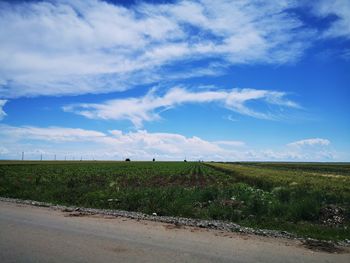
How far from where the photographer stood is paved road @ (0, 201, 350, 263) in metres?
7.64

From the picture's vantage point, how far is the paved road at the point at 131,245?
7645mm

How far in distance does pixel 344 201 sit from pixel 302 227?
615cm

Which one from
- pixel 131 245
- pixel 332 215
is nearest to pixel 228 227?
pixel 131 245

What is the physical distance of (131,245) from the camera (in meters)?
8.77

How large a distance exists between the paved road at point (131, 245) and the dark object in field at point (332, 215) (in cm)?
557

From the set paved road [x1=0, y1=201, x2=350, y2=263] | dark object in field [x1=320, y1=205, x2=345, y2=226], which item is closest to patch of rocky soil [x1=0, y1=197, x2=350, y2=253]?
paved road [x1=0, y1=201, x2=350, y2=263]

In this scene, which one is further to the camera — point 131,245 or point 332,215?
point 332,215

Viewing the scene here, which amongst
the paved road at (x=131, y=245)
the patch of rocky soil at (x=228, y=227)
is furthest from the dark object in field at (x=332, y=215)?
the paved road at (x=131, y=245)

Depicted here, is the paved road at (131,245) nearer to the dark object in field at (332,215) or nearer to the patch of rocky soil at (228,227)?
the patch of rocky soil at (228,227)

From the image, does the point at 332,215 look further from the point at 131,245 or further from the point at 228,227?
the point at 131,245

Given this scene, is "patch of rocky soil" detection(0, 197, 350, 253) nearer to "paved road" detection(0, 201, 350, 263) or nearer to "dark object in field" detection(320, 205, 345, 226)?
"paved road" detection(0, 201, 350, 263)

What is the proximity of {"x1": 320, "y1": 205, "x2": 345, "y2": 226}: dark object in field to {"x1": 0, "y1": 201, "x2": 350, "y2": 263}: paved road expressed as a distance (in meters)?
5.57

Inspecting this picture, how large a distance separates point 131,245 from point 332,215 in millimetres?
10097

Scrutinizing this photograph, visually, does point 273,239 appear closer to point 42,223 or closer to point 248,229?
point 248,229
